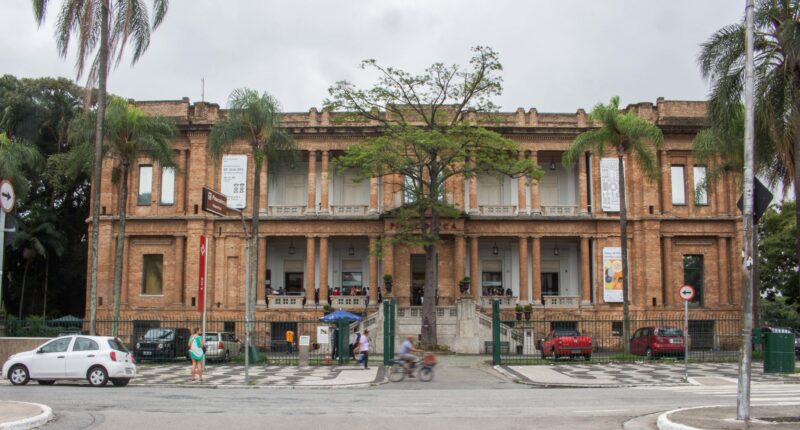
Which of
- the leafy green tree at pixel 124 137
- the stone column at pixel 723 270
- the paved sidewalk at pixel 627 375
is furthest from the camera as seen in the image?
the stone column at pixel 723 270

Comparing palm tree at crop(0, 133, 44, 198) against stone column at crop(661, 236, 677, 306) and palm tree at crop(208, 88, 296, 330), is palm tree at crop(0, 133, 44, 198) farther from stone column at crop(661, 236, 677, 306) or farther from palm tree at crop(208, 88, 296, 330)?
stone column at crop(661, 236, 677, 306)

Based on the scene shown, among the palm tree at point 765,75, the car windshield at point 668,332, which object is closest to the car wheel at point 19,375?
the palm tree at point 765,75

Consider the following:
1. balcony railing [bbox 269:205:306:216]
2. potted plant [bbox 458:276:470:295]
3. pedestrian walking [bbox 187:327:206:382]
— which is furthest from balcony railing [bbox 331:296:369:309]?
pedestrian walking [bbox 187:327:206:382]

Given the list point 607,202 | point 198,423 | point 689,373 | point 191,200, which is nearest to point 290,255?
point 191,200

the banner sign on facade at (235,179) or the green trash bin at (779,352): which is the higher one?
the banner sign on facade at (235,179)

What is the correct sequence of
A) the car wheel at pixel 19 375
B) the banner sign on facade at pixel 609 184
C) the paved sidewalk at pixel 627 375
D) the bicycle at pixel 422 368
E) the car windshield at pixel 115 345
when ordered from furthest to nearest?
the banner sign on facade at pixel 609 184 → the bicycle at pixel 422 368 → the paved sidewalk at pixel 627 375 → the car windshield at pixel 115 345 → the car wheel at pixel 19 375

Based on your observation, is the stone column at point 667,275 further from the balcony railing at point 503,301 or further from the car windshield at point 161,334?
the car windshield at point 161,334

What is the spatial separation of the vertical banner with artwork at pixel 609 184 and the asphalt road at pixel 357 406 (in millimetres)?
26263

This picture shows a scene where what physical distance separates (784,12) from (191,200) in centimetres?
3456

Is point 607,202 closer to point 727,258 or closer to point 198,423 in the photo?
point 727,258

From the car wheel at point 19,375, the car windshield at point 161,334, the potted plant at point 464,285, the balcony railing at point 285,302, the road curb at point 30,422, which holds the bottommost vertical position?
the car wheel at point 19,375

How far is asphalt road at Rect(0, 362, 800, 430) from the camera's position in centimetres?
1350

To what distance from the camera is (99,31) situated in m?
28.6

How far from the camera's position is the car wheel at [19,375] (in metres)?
21.7
